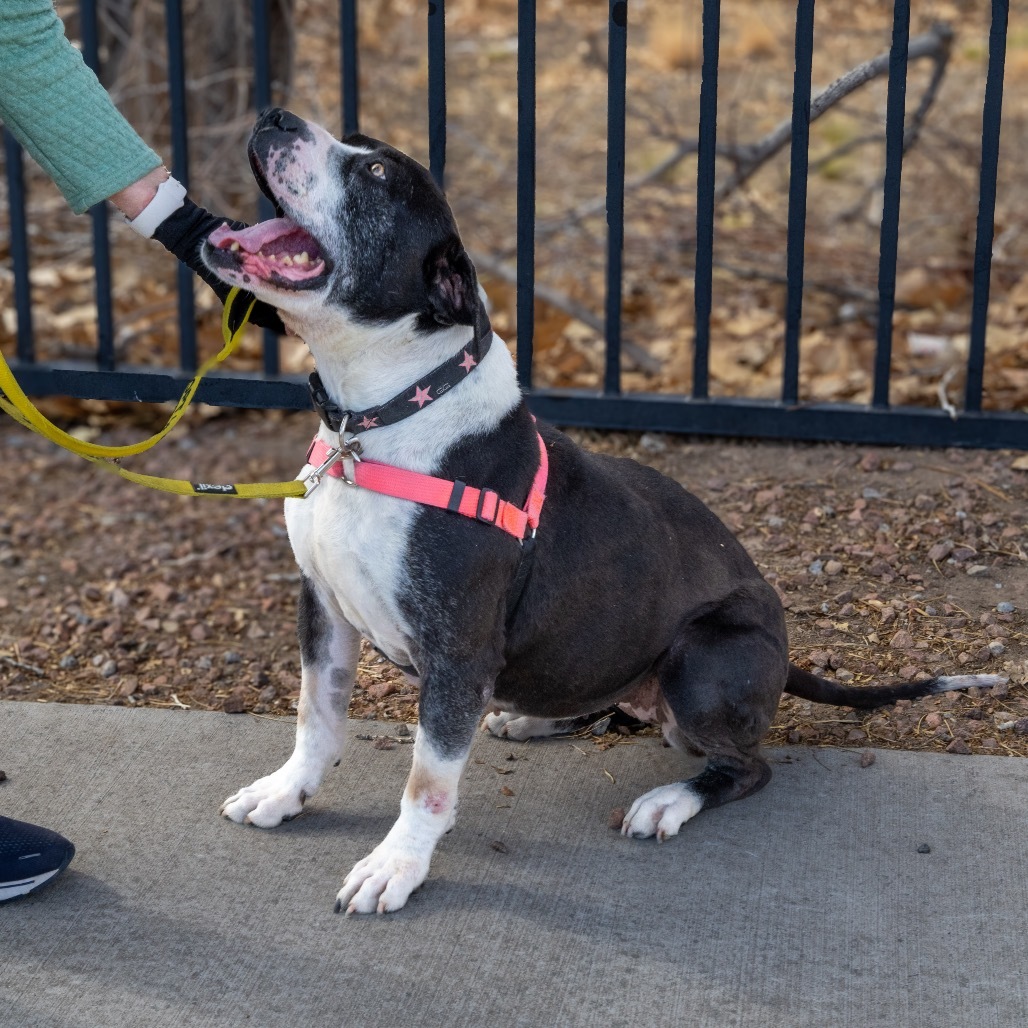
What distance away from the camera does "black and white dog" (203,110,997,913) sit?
2.92m

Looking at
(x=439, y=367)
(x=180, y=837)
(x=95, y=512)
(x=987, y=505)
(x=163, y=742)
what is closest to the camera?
(x=439, y=367)

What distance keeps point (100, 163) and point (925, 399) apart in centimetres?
351

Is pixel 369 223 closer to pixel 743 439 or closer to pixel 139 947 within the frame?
pixel 139 947

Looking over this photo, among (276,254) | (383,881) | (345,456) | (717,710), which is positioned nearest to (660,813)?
(717,710)

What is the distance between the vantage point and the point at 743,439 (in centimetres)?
503

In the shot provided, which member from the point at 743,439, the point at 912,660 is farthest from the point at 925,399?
the point at 912,660

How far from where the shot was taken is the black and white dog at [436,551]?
115 inches

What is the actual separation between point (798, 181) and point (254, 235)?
219 cm

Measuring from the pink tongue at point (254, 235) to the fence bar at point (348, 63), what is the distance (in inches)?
68.6

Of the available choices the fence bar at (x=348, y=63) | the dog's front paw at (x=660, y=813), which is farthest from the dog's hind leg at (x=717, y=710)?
the fence bar at (x=348, y=63)

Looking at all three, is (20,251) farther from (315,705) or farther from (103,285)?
(315,705)

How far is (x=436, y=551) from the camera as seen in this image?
2.93 meters

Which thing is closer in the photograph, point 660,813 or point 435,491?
point 435,491

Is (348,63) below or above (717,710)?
above
